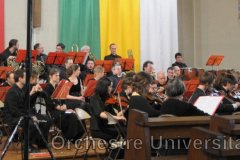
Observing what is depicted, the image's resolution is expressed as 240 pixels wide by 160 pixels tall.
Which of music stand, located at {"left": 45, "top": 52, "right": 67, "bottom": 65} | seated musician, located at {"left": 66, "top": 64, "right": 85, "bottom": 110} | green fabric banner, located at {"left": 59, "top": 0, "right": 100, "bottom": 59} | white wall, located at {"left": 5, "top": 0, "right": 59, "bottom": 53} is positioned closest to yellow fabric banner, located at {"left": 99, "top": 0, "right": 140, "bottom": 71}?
green fabric banner, located at {"left": 59, "top": 0, "right": 100, "bottom": 59}

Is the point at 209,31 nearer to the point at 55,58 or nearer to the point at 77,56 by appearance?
the point at 77,56

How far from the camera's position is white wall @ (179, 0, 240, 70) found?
42.9 feet

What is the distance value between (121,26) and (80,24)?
4.00 feet

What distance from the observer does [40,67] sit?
28.7 feet

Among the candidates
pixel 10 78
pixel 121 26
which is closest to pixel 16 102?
pixel 10 78

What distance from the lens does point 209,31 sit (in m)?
13.4

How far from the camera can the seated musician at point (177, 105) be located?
4930 mm

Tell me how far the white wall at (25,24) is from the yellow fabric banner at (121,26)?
126 cm

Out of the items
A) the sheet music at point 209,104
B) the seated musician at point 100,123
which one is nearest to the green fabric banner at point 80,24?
the seated musician at point 100,123

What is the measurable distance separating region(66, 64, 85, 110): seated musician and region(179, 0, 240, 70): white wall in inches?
227

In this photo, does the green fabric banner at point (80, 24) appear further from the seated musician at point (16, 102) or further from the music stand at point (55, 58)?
the seated musician at point (16, 102)

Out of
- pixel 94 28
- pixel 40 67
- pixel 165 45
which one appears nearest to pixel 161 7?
pixel 165 45

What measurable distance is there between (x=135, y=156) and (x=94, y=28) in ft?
25.1

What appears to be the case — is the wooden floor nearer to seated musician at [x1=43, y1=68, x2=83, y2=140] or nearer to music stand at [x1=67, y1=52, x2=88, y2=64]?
seated musician at [x1=43, y1=68, x2=83, y2=140]
